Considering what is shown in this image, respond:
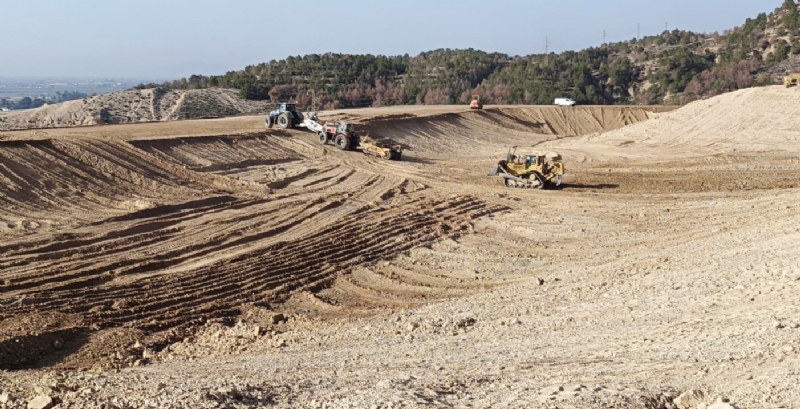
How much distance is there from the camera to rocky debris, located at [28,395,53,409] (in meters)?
7.64

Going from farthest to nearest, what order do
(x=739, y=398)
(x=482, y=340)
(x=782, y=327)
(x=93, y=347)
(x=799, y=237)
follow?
(x=799, y=237) < (x=93, y=347) < (x=482, y=340) < (x=782, y=327) < (x=739, y=398)

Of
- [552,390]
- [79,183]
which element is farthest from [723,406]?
[79,183]

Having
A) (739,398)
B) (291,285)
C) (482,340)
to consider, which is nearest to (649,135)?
(291,285)

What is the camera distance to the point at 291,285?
54.1ft

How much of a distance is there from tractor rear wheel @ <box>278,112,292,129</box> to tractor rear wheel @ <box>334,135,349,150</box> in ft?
9.88

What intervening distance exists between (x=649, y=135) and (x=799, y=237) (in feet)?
88.8

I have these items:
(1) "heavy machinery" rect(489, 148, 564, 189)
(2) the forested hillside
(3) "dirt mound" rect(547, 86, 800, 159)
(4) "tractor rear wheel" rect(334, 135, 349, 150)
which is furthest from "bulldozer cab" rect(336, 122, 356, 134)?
(2) the forested hillside

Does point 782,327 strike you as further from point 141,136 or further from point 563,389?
point 141,136

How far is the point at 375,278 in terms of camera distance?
17328mm

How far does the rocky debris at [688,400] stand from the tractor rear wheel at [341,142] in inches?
948

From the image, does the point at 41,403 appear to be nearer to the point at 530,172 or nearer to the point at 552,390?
the point at 552,390

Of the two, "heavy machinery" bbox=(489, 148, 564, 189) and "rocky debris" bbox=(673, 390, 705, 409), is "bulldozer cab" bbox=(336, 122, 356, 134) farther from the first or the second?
"rocky debris" bbox=(673, 390, 705, 409)

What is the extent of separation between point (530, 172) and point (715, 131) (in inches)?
698

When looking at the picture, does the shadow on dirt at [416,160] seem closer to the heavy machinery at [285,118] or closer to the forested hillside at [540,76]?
the heavy machinery at [285,118]
